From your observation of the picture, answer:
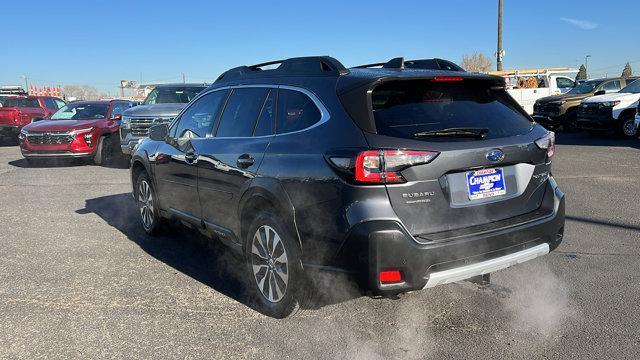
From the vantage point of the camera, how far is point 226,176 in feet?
12.8

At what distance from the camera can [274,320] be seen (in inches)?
139

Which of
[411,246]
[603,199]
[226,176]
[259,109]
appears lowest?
[603,199]

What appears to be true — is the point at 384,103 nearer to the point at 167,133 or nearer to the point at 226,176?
the point at 226,176

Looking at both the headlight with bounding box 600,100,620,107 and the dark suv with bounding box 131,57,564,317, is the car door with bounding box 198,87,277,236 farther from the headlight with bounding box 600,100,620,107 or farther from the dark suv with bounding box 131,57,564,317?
the headlight with bounding box 600,100,620,107

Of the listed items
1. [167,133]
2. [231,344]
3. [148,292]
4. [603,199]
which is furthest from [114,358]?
[603,199]

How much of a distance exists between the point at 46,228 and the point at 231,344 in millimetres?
4131

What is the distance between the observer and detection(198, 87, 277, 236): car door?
3672mm

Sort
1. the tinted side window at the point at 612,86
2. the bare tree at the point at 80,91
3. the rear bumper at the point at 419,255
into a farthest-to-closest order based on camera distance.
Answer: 1. the bare tree at the point at 80,91
2. the tinted side window at the point at 612,86
3. the rear bumper at the point at 419,255

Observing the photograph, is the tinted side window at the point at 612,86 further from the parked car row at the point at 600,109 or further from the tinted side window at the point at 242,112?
the tinted side window at the point at 242,112

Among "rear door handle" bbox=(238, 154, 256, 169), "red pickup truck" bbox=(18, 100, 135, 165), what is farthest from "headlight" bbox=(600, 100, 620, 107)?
"rear door handle" bbox=(238, 154, 256, 169)

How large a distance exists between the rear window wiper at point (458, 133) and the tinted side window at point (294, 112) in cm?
68

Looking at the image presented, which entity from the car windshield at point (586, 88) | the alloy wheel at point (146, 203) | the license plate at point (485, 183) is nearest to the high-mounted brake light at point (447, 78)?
the license plate at point (485, 183)

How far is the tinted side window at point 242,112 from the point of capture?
152 inches

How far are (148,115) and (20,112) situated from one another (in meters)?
9.41
